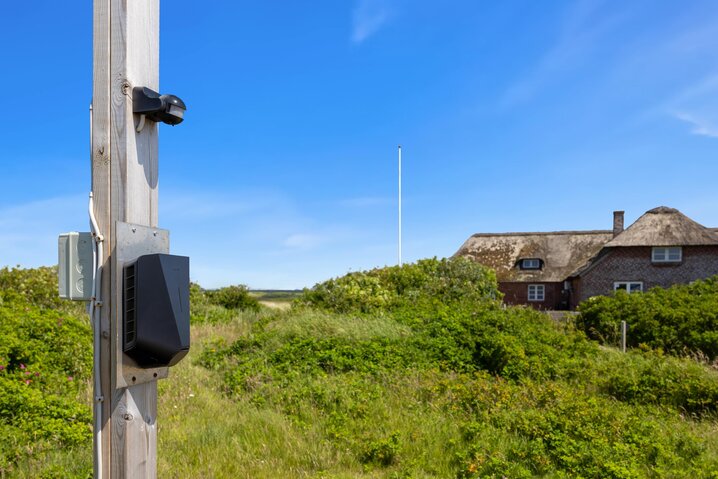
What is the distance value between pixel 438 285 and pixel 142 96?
16.7 metres

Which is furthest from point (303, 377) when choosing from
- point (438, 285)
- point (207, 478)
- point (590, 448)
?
point (438, 285)

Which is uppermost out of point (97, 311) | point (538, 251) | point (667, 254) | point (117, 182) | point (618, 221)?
point (618, 221)

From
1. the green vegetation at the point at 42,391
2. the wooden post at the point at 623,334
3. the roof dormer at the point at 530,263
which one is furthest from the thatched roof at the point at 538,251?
the green vegetation at the point at 42,391

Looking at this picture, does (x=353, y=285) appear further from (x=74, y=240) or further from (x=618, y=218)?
(x=618, y=218)

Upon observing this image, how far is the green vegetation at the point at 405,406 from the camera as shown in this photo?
5004 mm

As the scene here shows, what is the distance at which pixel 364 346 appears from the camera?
373 inches

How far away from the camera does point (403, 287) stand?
19.4 metres

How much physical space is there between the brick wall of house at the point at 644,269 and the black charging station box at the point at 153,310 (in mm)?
33529

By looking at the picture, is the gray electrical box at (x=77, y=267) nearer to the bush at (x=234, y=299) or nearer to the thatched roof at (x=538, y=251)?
the bush at (x=234, y=299)

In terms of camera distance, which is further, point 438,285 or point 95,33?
point 438,285

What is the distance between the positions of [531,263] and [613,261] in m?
6.67

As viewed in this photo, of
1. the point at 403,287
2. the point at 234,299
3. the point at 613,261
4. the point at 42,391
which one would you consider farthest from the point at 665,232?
the point at 42,391

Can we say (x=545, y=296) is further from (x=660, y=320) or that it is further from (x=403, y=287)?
(x=660, y=320)

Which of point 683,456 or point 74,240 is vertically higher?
point 74,240
